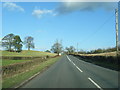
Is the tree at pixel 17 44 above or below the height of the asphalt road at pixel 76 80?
above

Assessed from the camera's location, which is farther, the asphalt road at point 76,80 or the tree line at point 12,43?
the tree line at point 12,43

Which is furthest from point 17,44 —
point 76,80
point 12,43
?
point 76,80

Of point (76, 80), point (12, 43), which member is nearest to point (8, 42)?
point (12, 43)

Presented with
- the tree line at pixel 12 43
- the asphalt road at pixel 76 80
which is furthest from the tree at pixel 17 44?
the asphalt road at pixel 76 80

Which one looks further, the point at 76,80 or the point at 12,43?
the point at 12,43

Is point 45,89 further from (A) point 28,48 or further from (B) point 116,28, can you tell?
(A) point 28,48

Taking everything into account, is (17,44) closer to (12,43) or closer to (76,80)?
(12,43)

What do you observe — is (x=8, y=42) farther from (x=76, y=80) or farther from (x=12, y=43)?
(x=76, y=80)

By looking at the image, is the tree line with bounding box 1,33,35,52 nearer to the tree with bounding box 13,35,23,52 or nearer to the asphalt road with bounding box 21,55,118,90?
the tree with bounding box 13,35,23,52

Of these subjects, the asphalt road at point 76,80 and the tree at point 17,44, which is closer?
the asphalt road at point 76,80

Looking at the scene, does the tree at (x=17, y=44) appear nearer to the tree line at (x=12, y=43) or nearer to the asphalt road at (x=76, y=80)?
the tree line at (x=12, y=43)

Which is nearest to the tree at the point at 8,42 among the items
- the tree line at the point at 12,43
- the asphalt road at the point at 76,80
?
the tree line at the point at 12,43

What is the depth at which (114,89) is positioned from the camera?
10477mm

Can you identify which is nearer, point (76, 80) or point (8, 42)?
point (76, 80)
